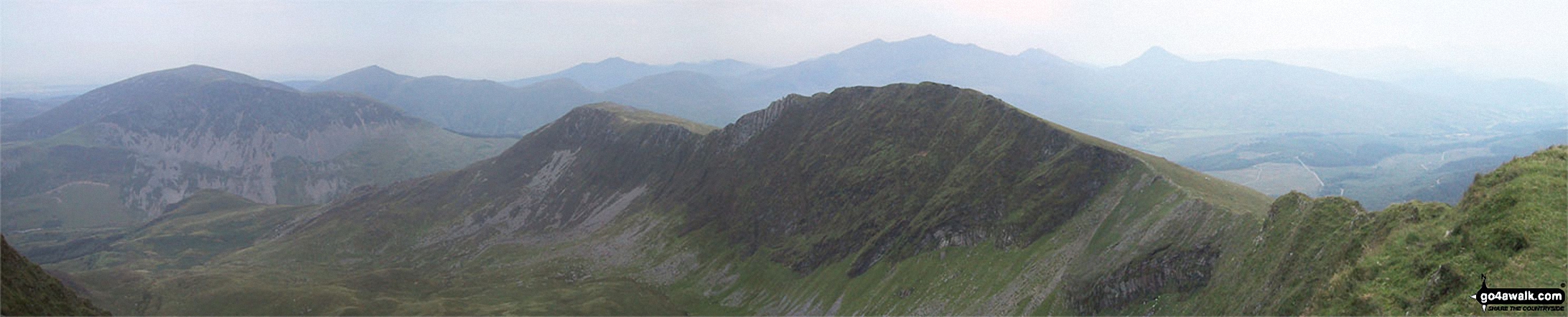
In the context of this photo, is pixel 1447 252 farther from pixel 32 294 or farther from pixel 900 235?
pixel 32 294

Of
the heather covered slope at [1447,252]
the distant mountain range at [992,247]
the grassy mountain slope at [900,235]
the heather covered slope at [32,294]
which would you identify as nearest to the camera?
the heather covered slope at [1447,252]

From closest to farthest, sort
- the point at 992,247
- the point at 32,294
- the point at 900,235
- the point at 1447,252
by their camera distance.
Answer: the point at 1447,252
the point at 32,294
the point at 992,247
the point at 900,235

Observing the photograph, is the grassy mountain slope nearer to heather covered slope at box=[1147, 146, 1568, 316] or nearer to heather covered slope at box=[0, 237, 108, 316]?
heather covered slope at box=[1147, 146, 1568, 316]

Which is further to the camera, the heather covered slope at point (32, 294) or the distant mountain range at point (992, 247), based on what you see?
the heather covered slope at point (32, 294)

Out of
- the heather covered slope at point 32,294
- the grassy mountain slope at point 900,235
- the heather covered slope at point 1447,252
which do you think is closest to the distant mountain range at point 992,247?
the heather covered slope at point 1447,252

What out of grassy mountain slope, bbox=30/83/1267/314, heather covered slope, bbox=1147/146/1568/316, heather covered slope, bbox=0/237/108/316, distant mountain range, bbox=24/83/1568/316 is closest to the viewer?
heather covered slope, bbox=1147/146/1568/316

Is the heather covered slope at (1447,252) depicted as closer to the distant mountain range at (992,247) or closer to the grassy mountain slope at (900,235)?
the distant mountain range at (992,247)

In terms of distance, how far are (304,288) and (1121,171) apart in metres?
204

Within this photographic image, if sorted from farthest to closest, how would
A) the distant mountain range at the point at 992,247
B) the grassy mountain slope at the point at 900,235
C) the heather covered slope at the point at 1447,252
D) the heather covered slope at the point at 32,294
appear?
1. the grassy mountain slope at the point at 900,235
2. the heather covered slope at the point at 32,294
3. the distant mountain range at the point at 992,247
4. the heather covered slope at the point at 1447,252

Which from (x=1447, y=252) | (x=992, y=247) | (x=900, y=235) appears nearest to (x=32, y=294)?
(x=1447, y=252)

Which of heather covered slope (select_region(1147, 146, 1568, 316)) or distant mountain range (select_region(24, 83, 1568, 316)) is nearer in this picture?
heather covered slope (select_region(1147, 146, 1568, 316))

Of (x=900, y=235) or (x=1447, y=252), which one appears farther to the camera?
(x=900, y=235)

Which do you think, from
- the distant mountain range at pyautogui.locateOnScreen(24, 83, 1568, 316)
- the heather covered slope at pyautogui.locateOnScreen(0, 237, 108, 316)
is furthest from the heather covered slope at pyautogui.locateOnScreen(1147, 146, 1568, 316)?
the heather covered slope at pyautogui.locateOnScreen(0, 237, 108, 316)

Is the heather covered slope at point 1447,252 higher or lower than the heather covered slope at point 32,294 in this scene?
higher
